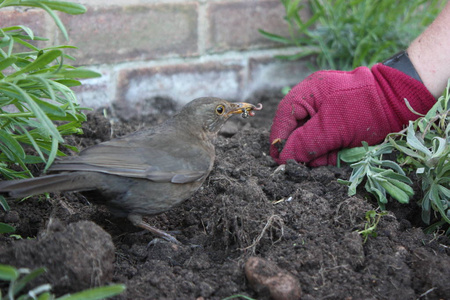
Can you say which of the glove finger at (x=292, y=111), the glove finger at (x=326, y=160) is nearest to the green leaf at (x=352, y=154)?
the glove finger at (x=326, y=160)

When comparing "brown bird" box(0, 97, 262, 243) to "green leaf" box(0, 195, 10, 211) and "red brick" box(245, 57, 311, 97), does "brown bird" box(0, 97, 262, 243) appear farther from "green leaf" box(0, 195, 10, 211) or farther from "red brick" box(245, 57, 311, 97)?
"red brick" box(245, 57, 311, 97)

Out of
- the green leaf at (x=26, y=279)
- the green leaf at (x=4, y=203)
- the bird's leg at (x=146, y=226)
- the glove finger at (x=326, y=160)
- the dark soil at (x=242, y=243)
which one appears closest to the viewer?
the green leaf at (x=26, y=279)

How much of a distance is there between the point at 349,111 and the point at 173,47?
58.9 inches

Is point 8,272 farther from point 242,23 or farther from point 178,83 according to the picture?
point 242,23

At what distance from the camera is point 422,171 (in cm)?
239

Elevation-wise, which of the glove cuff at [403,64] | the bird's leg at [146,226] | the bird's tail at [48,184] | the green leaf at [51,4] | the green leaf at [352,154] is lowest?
the bird's leg at [146,226]

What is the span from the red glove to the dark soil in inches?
6.3

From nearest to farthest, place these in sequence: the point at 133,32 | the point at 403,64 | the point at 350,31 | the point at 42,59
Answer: the point at 42,59
the point at 403,64
the point at 133,32
the point at 350,31

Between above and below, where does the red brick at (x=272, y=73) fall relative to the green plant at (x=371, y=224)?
above

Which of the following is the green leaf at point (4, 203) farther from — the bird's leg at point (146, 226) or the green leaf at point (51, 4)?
the green leaf at point (51, 4)

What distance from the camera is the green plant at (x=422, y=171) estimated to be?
2387 mm

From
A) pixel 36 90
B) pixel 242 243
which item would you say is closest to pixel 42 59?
pixel 36 90

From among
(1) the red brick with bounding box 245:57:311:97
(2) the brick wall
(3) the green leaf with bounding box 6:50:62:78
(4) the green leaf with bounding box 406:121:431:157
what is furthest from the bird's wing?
(1) the red brick with bounding box 245:57:311:97

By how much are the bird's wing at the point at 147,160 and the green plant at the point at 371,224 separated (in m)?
0.89
